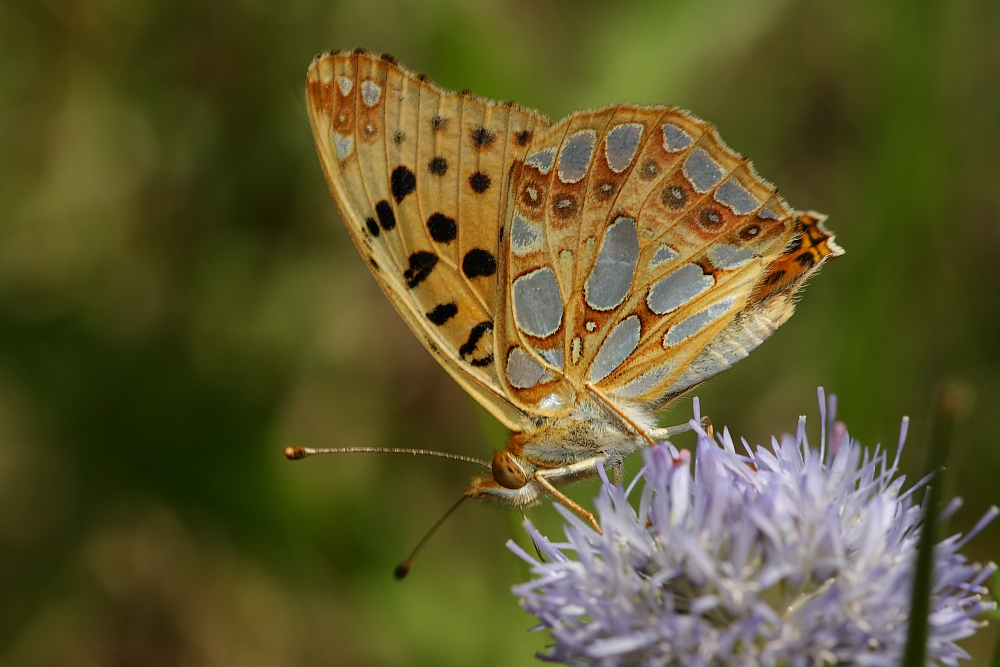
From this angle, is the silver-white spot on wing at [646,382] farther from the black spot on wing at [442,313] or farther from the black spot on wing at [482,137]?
the black spot on wing at [482,137]

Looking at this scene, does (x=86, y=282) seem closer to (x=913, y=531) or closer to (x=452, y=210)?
(x=452, y=210)

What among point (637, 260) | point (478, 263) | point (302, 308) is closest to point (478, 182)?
point (478, 263)

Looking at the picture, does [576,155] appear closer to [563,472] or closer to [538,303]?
[538,303]

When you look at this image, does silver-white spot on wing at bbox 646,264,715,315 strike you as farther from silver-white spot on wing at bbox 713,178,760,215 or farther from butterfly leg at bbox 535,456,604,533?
butterfly leg at bbox 535,456,604,533

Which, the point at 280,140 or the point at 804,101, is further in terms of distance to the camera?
the point at 804,101

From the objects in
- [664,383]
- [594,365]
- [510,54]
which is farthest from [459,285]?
[510,54]

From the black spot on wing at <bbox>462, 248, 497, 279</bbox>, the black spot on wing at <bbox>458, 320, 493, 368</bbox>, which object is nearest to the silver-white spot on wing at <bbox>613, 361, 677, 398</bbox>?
the black spot on wing at <bbox>458, 320, 493, 368</bbox>
